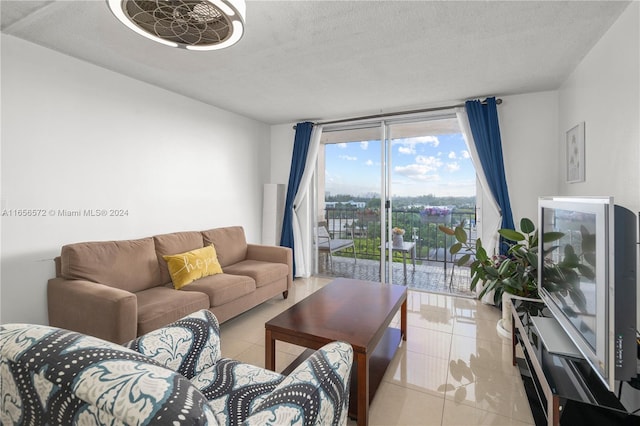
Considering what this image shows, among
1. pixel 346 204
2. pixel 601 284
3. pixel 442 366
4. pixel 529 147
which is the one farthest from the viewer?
pixel 346 204

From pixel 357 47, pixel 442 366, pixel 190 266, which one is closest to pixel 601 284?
pixel 442 366

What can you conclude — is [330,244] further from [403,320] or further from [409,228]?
[403,320]

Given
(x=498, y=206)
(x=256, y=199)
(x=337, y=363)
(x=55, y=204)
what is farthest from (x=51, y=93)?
(x=498, y=206)

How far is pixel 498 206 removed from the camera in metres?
3.38

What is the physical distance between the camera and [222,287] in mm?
2684

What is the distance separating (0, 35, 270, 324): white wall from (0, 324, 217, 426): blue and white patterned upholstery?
207 cm

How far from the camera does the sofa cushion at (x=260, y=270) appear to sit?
315 cm

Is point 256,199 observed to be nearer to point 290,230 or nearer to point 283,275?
point 290,230

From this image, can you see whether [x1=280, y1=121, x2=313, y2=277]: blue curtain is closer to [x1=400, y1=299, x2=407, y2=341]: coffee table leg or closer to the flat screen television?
[x1=400, y1=299, x2=407, y2=341]: coffee table leg

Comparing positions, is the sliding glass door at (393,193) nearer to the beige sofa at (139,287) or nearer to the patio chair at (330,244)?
the patio chair at (330,244)

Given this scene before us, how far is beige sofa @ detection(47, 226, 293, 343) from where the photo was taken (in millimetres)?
2039

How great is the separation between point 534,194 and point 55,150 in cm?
465

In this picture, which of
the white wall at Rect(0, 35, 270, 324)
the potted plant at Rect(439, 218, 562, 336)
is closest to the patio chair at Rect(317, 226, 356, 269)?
the white wall at Rect(0, 35, 270, 324)

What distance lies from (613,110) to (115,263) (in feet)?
12.8
